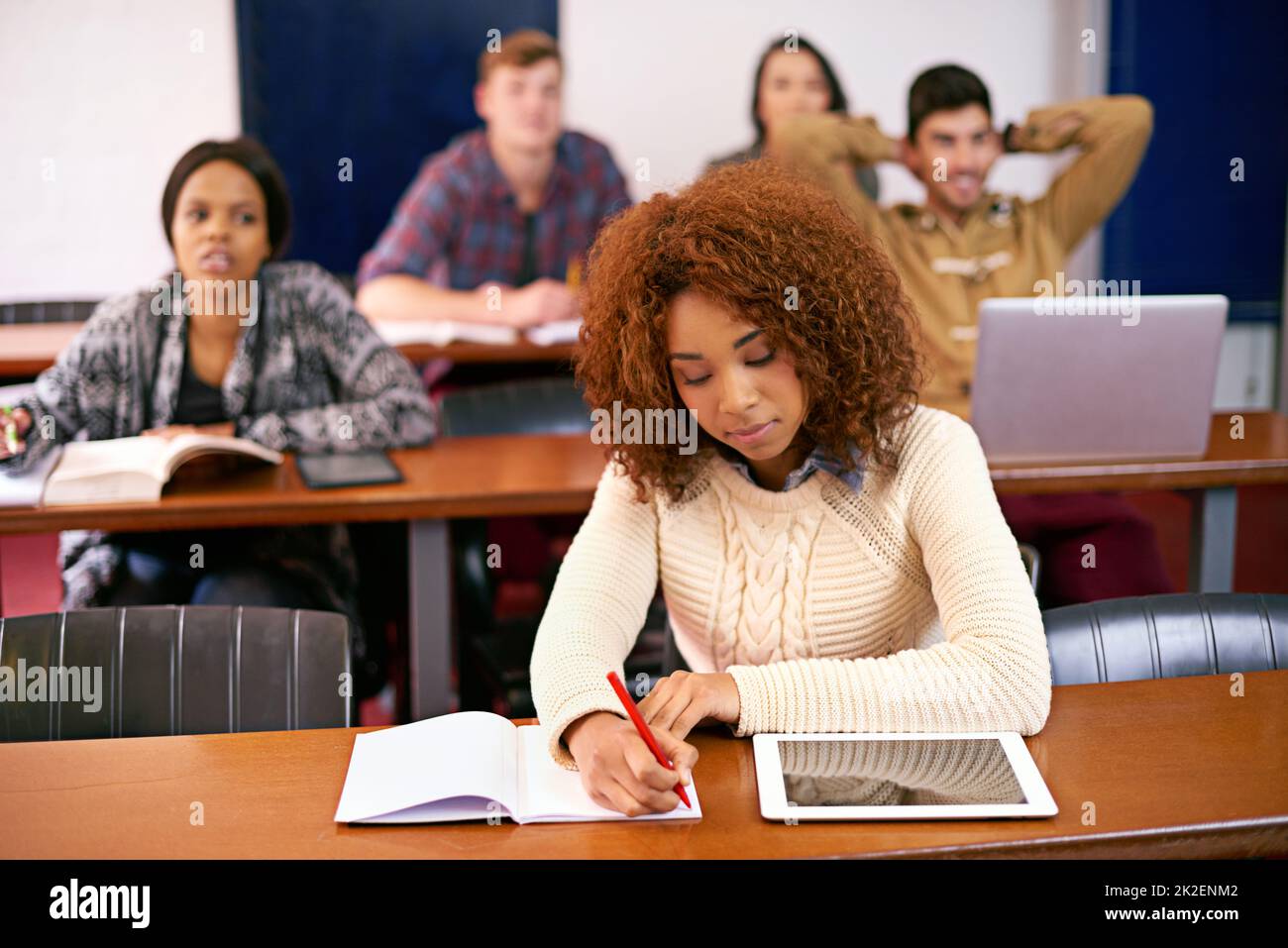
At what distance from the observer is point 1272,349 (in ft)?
16.6

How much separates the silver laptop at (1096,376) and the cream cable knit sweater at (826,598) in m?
0.73

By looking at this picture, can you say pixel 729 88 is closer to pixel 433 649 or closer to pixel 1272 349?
pixel 1272 349

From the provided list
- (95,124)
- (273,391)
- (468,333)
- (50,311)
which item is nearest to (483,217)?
(468,333)

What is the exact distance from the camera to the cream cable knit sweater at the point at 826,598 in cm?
132

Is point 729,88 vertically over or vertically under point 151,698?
over

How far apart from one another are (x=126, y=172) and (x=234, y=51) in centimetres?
62

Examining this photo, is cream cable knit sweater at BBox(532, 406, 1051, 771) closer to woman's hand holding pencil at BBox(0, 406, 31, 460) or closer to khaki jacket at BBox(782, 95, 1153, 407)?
woman's hand holding pencil at BBox(0, 406, 31, 460)

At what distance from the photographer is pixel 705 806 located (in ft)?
3.92

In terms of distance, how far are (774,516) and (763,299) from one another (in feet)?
0.94

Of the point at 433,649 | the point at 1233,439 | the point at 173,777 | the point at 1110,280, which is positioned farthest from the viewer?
the point at 1110,280

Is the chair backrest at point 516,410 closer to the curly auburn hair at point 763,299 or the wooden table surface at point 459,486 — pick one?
the wooden table surface at point 459,486

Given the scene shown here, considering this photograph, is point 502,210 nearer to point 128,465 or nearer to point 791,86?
point 791,86
